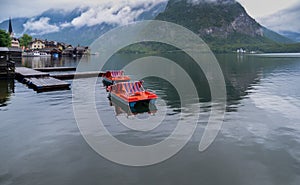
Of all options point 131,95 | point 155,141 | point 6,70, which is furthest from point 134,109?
point 6,70

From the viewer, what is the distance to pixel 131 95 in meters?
30.5

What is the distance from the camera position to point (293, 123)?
24.4m

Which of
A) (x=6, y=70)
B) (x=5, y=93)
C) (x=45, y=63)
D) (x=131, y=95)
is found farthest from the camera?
(x=45, y=63)

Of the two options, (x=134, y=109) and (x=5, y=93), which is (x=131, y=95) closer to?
(x=134, y=109)

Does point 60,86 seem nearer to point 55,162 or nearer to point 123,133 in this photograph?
point 123,133

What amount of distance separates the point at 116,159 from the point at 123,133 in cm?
537

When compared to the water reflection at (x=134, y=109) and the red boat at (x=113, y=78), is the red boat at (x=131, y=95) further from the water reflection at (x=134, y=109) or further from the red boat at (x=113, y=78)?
the red boat at (x=113, y=78)

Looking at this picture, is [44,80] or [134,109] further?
[44,80]

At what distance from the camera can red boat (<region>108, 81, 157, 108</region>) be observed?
29406 millimetres

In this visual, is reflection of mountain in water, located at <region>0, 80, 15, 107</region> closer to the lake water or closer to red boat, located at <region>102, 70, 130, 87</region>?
the lake water

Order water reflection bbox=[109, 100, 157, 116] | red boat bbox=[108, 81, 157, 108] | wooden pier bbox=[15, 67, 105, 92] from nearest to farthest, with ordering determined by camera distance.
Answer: water reflection bbox=[109, 100, 157, 116] < red boat bbox=[108, 81, 157, 108] < wooden pier bbox=[15, 67, 105, 92]

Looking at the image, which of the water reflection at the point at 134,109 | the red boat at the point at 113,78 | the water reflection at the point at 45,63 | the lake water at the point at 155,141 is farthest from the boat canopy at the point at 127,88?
the water reflection at the point at 45,63

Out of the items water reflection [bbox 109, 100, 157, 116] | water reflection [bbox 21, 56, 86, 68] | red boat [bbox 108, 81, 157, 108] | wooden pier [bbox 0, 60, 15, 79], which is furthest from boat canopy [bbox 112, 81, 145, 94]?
water reflection [bbox 21, 56, 86, 68]

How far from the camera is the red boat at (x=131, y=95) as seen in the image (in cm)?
2941
